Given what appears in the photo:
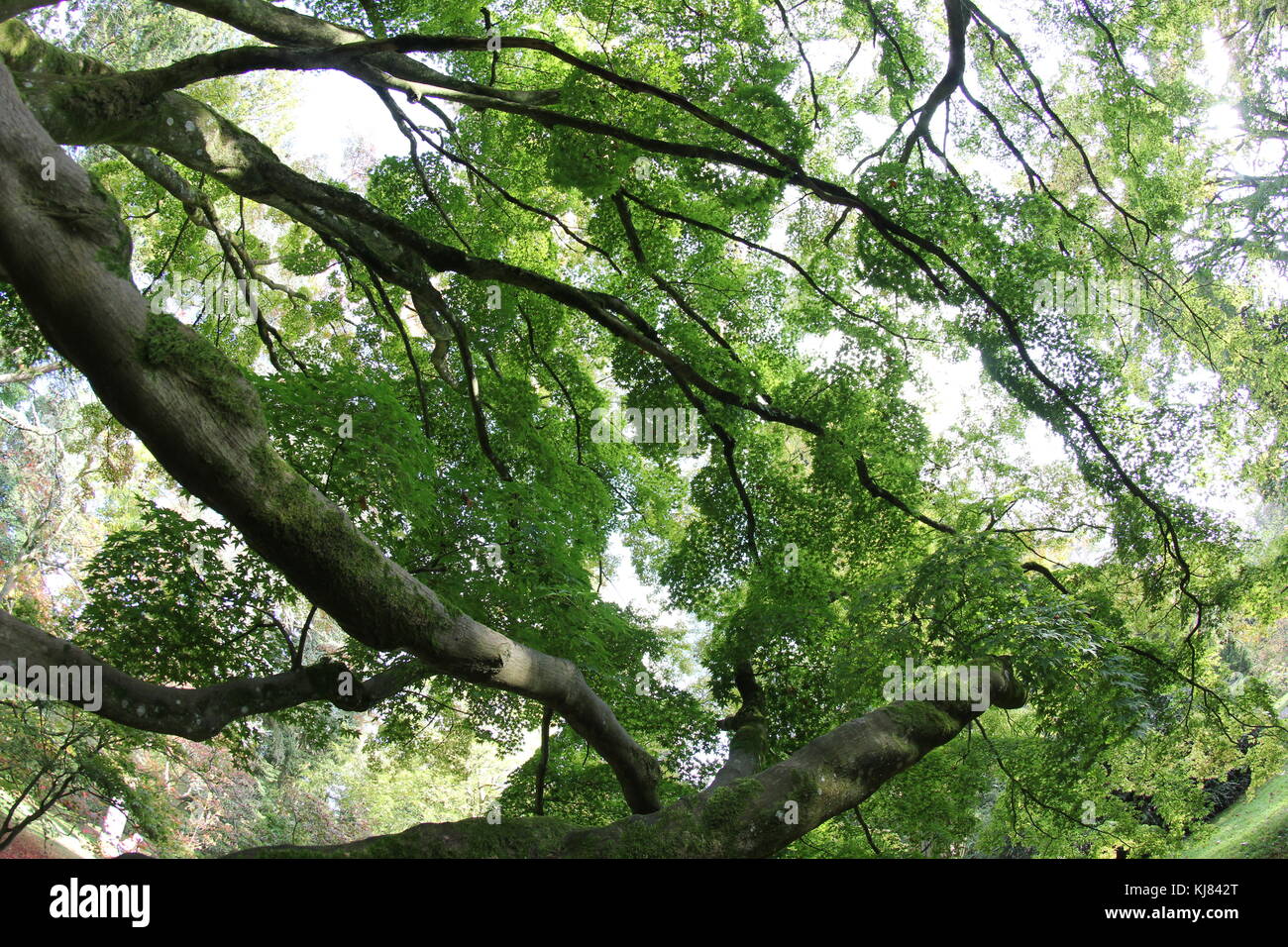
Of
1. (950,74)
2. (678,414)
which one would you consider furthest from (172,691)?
(950,74)

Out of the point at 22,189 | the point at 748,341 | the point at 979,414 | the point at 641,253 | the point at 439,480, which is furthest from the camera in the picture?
the point at 979,414

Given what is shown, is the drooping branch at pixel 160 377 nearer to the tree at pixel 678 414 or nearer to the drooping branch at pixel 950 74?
the tree at pixel 678 414

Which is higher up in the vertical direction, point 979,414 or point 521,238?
point 521,238

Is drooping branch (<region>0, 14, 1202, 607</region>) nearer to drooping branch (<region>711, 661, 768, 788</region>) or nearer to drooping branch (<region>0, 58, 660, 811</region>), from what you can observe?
drooping branch (<region>0, 58, 660, 811</region>)

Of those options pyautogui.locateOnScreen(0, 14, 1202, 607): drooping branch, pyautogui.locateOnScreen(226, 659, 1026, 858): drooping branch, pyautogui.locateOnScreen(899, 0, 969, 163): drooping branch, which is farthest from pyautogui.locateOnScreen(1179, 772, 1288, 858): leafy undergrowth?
pyautogui.locateOnScreen(899, 0, 969, 163): drooping branch

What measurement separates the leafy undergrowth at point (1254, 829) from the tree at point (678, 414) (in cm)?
329

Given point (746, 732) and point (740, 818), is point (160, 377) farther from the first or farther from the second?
point (746, 732)

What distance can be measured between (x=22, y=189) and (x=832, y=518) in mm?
6677

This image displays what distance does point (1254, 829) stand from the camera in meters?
12.9

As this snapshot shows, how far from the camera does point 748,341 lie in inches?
387

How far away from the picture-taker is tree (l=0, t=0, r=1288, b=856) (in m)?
4.65

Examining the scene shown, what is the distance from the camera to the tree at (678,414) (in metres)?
4.65
